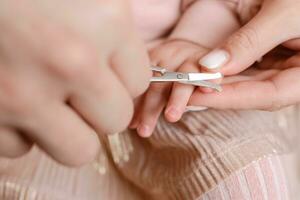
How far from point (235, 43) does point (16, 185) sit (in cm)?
22

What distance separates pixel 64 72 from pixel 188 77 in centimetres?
17

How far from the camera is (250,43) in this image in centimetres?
43

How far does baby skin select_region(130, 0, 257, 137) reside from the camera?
41 cm

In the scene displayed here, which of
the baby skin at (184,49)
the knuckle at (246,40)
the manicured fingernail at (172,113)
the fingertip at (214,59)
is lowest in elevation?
the baby skin at (184,49)

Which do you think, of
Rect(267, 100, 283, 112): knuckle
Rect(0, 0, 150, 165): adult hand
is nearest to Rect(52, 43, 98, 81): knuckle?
Rect(0, 0, 150, 165): adult hand

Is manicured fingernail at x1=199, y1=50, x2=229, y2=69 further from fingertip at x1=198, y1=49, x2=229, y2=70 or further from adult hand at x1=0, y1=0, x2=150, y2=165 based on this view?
adult hand at x1=0, y1=0, x2=150, y2=165

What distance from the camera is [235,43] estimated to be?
0.43 metres

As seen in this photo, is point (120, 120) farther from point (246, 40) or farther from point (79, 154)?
point (246, 40)

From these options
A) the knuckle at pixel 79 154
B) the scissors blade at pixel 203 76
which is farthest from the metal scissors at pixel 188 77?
the knuckle at pixel 79 154

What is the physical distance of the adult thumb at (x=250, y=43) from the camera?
0.43 meters

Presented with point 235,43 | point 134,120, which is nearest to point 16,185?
point 134,120

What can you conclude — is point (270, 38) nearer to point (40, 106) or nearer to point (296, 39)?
point (296, 39)

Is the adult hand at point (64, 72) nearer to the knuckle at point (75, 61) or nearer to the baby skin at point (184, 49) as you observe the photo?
the knuckle at point (75, 61)

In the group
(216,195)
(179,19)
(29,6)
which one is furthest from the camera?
(179,19)
